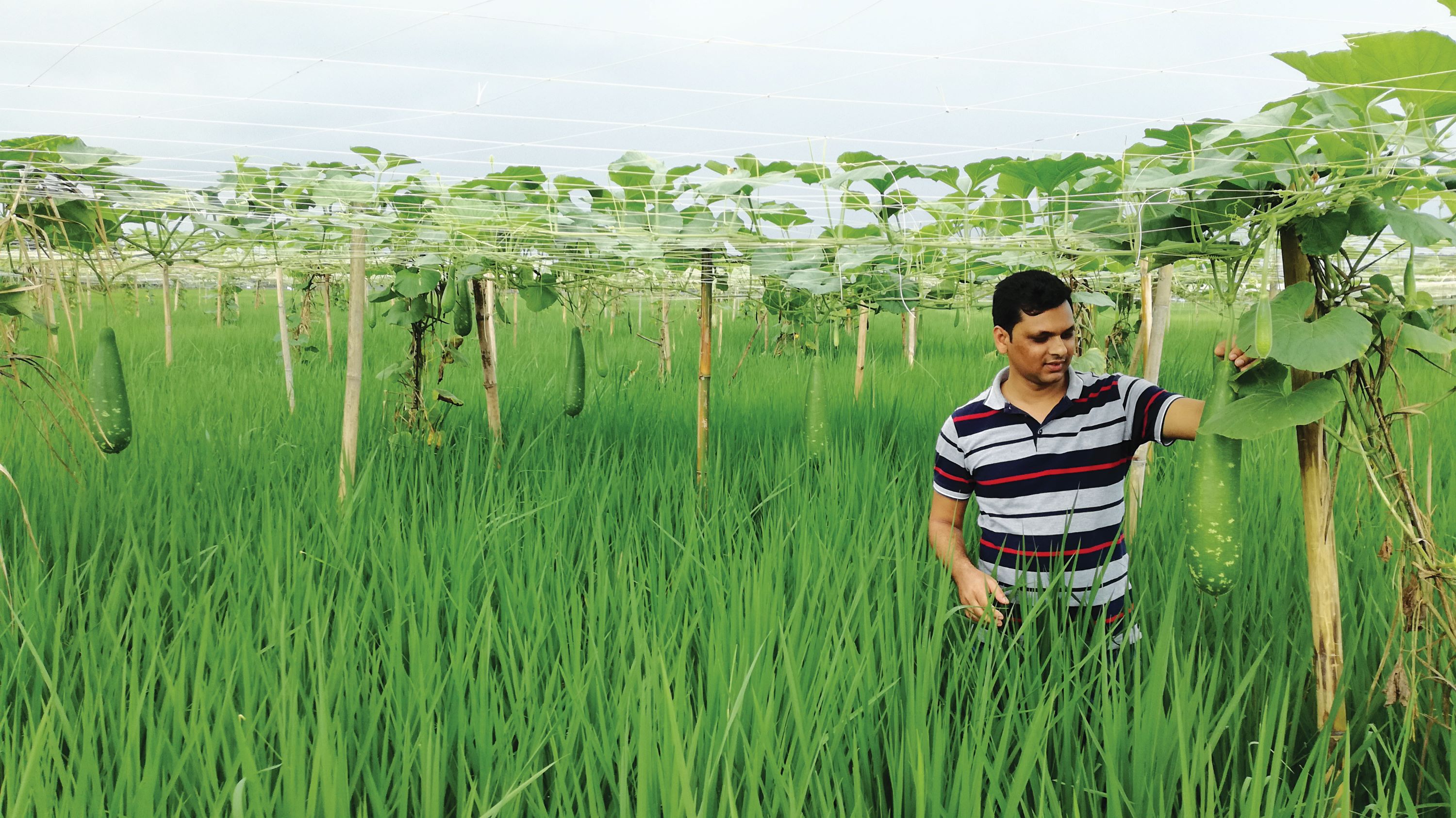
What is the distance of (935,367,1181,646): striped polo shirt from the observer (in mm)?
1523

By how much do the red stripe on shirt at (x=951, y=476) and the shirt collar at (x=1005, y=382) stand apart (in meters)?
0.17

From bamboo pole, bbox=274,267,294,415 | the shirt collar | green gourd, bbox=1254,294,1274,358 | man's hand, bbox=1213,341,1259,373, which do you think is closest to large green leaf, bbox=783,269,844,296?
the shirt collar

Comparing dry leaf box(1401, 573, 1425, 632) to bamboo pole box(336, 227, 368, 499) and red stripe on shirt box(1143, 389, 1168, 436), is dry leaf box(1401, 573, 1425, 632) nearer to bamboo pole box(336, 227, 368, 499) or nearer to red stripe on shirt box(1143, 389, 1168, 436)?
red stripe on shirt box(1143, 389, 1168, 436)

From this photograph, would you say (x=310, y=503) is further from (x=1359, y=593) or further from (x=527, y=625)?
(x=1359, y=593)

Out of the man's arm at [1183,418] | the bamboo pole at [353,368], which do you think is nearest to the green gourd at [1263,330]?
the man's arm at [1183,418]

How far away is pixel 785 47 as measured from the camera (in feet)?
4.27

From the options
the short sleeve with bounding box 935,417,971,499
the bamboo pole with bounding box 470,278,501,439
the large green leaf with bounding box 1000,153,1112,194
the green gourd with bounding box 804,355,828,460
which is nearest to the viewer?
the large green leaf with bounding box 1000,153,1112,194

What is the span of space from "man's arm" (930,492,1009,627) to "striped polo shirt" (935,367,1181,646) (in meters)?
0.05

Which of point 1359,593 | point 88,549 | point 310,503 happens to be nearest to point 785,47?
point 1359,593

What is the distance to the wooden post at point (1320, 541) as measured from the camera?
111cm

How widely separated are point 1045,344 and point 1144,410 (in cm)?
25

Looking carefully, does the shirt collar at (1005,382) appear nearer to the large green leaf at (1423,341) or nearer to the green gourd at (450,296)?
the large green leaf at (1423,341)

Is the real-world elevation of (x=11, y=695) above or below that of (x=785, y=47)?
below

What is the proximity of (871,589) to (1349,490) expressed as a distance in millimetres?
2177
